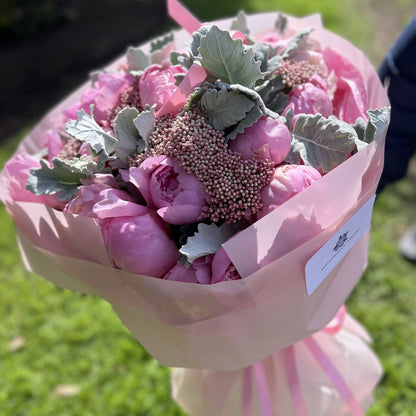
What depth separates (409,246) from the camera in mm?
2314

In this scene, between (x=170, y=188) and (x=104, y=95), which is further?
(x=104, y=95)

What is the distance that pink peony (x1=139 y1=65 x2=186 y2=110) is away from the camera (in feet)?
2.54

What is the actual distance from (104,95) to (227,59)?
250 millimetres

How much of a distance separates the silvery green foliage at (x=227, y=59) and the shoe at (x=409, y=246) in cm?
182

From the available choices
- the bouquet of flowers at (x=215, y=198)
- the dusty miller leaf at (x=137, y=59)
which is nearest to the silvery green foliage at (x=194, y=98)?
the bouquet of flowers at (x=215, y=198)

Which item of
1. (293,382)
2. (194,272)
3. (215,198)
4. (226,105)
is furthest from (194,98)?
(293,382)

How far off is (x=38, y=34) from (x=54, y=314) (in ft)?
10.7

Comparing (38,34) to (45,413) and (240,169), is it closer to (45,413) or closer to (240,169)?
(45,413)

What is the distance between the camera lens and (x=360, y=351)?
129cm

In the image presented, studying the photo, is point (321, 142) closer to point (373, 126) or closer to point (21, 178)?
point (373, 126)

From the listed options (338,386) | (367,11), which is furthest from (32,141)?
(367,11)

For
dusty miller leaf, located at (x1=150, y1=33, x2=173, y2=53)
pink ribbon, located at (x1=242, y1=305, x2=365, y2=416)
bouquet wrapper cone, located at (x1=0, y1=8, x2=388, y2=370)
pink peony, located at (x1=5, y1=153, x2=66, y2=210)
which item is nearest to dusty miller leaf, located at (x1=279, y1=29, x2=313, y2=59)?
bouquet wrapper cone, located at (x1=0, y1=8, x2=388, y2=370)

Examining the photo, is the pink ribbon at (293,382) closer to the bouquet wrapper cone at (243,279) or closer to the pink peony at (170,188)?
the bouquet wrapper cone at (243,279)

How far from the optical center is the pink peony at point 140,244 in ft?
2.30
